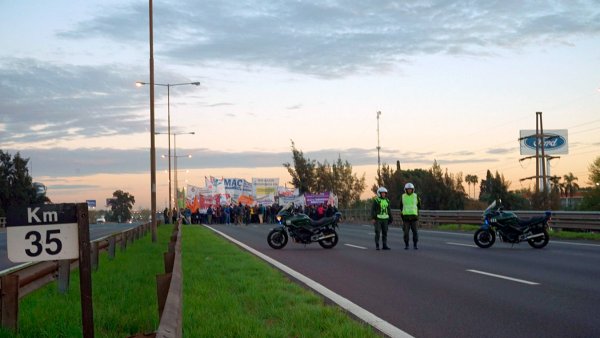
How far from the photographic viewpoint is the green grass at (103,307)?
8.34 metres

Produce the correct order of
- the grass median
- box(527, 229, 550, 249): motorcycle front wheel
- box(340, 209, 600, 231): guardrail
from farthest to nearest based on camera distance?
box(340, 209, 600, 231): guardrail < box(527, 229, 550, 249): motorcycle front wheel < the grass median

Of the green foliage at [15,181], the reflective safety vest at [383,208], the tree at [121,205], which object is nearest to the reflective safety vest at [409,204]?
the reflective safety vest at [383,208]

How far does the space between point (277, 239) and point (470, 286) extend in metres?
11.5

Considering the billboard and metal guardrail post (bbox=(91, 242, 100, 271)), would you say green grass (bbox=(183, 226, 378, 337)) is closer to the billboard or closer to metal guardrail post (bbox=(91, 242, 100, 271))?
metal guardrail post (bbox=(91, 242, 100, 271))

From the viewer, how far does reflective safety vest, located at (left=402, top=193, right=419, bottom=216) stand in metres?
21.4

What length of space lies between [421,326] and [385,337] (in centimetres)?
87

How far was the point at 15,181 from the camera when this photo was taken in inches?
3492

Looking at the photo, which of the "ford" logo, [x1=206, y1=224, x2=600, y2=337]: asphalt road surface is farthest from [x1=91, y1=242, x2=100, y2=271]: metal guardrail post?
the "ford" logo

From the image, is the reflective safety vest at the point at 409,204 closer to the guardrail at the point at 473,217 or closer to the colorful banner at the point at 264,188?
the guardrail at the point at 473,217

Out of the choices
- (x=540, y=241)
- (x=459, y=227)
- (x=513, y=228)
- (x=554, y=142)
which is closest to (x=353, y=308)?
(x=513, y=228)

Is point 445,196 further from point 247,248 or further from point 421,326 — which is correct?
point 421,326

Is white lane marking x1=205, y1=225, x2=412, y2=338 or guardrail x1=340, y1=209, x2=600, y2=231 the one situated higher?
guardrail x1=340, y1=209, x2=600, y2=231

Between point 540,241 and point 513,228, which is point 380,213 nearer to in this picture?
point 513,228

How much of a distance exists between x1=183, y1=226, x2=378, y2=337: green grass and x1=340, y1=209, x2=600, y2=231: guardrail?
16.2m
